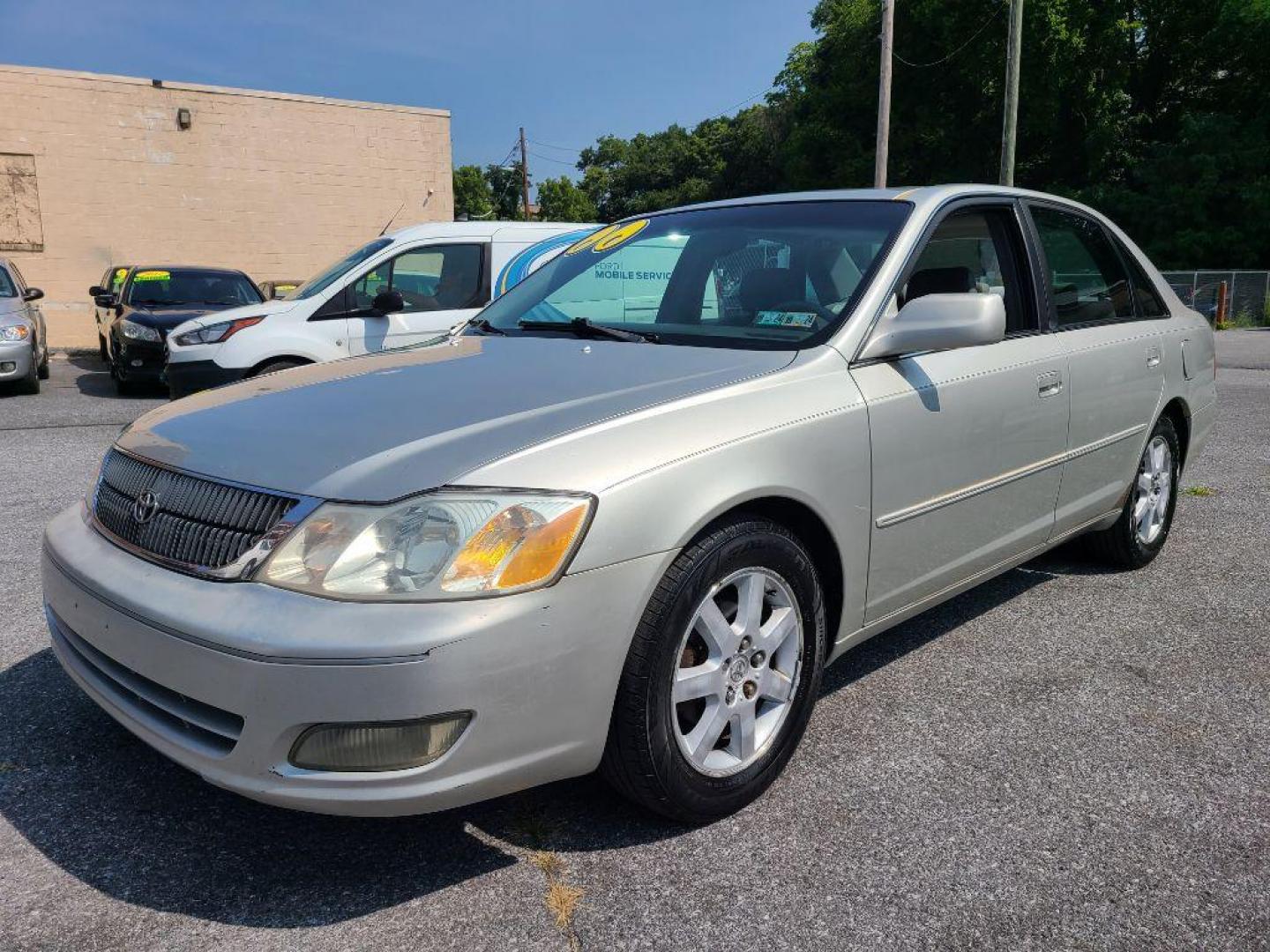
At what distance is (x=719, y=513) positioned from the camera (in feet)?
7.86

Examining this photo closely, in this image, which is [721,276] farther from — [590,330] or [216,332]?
[216,332]

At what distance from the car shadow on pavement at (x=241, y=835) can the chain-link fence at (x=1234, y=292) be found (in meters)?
27.7

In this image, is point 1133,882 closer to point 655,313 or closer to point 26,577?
point 655,313

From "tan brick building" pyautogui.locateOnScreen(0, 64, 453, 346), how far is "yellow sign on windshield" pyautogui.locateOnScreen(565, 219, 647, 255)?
19.2m

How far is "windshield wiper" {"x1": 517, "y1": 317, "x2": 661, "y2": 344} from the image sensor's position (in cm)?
324

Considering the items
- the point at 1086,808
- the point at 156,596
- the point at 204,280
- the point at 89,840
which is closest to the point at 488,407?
the point at 156,596

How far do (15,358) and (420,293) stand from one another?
5385 mm

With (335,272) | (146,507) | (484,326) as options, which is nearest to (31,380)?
(335,272)

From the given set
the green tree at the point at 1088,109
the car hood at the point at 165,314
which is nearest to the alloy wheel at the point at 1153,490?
the car hood at the point at 165,314

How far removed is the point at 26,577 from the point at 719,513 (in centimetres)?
346

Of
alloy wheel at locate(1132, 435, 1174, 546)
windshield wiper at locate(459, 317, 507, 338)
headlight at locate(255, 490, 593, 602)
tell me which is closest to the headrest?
windshield wiper at locate(459, 317, 507, 338)

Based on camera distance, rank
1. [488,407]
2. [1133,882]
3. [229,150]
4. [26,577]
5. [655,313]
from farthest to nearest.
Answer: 1. [229,150]
2. [26,577]
3. [655,313]
4. [488,407]
5. [1133,882]

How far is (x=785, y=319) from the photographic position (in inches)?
123

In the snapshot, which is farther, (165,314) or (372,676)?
(165,314)
